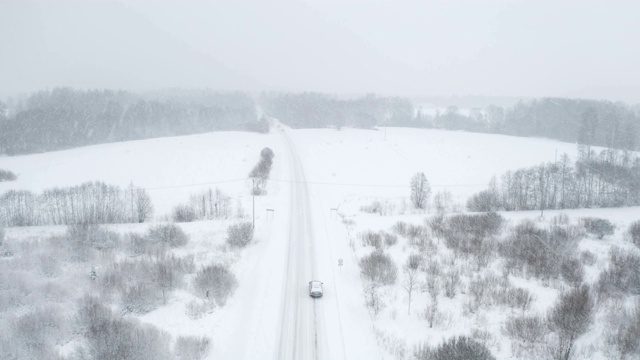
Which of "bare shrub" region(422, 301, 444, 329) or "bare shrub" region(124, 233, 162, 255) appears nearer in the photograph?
"bare shrub" region(422, 301, 444, 329)

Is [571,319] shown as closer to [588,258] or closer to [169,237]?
[588,258]

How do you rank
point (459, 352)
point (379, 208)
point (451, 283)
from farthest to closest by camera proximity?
1. point (379, 208)
2. point (451, 283)
3. point (459, 352)

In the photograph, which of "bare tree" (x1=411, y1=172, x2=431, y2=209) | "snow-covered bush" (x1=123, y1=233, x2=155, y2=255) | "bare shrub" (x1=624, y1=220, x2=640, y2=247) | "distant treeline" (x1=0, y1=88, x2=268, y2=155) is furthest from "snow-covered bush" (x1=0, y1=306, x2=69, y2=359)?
"distant treeline" (x1=0, y1=88, x2=268, y2=155)

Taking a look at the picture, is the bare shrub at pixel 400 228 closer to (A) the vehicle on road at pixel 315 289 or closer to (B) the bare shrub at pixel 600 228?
(A) the vehicle on road at pixel 315 289

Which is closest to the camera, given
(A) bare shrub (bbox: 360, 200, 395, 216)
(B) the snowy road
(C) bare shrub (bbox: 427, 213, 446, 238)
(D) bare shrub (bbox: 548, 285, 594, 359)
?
(D) bare shrub (bbox: 548, 285, 594, 359)

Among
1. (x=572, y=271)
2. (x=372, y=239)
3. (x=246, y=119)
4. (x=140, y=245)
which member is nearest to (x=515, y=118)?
(x=246, y=119)

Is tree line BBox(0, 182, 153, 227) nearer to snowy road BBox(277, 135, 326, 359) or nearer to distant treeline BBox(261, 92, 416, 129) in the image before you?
snowy road BBox(277, 135, 326, 359)

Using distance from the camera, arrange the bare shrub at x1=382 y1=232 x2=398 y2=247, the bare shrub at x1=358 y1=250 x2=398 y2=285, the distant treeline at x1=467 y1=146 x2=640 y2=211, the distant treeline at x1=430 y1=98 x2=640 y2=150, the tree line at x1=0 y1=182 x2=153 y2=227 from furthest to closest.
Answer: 1. the distant treeline at x1=430 y1=98 x2=640 y2=150
2. the distant treeline at x1=467 y1=146 x2=640 y2=211
3. the tree line at x1=0 y1=182 x2=153 y2=227
4. the bare shrub at x1=382 y1=232 x2=398 y2=247
5. the bare shrub at x1=358 y1=250 x2=398 y2=285

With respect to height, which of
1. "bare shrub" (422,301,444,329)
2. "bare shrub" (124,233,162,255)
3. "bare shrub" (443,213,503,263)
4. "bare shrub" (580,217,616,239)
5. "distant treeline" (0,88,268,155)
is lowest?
"bare shrub" (422,301,444,329)
